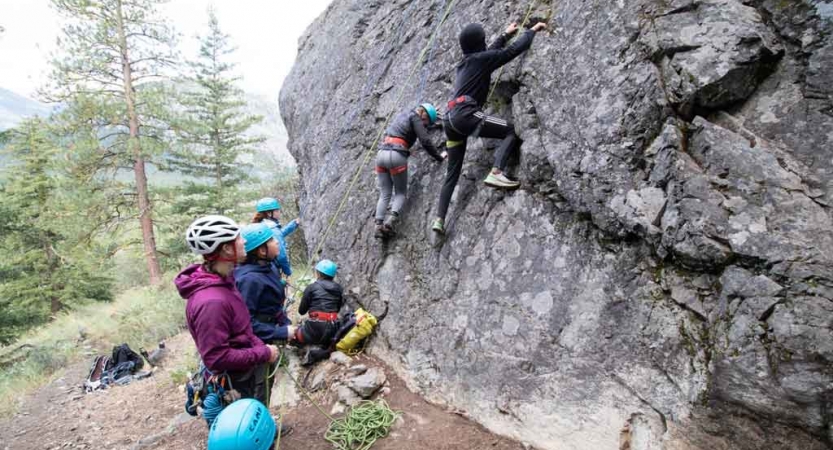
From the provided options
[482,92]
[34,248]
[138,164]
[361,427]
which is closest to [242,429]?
[361,427]

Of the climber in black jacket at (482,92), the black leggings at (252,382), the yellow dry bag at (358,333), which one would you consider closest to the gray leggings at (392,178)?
the climber in black jacket at (482,92)

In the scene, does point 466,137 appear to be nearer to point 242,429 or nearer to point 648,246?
point 648,246

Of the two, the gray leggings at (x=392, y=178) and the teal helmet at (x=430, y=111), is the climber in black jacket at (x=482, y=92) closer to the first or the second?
the teal helmet at (x=430, y=111)

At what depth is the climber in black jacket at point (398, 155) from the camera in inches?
215

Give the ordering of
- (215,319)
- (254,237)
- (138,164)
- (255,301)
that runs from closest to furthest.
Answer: (215,319)
(254,237)
(255,301)
(138,164)

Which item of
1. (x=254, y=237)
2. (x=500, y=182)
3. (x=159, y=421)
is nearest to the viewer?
(x=254, y=237)

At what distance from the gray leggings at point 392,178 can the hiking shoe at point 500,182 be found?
4.95 feet

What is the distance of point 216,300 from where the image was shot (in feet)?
9.15

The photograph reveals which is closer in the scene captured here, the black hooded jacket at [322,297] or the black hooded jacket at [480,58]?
the black hooded jacket at [480,58]

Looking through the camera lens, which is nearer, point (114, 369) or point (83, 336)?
point (114, 369)

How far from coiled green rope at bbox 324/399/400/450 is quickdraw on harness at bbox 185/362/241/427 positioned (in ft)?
4.17

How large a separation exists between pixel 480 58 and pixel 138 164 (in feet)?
49.2

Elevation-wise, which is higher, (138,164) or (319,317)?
(138,164)

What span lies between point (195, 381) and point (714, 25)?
5.29 meters
